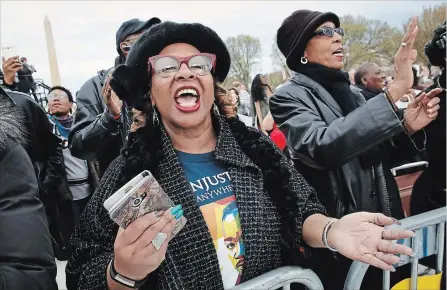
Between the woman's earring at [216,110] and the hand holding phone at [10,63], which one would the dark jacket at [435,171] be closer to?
the woman's earring at [216,110]

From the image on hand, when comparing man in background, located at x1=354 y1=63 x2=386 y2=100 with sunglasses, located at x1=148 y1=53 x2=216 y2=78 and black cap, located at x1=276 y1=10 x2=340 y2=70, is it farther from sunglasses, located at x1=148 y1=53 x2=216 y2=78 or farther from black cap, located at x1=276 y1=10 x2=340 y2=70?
sunglasses, located at x1=148 y1=53 x2=216 y2=78

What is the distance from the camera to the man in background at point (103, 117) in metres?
2.27

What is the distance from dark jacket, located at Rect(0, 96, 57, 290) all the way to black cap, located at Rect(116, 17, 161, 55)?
1439 millimetres

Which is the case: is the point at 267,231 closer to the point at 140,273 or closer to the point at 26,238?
the point at 140,273

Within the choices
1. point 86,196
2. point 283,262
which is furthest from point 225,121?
point 86,196

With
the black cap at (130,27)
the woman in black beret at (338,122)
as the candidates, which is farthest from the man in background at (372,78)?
the black cap at (130,27)

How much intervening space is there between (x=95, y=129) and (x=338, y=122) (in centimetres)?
135

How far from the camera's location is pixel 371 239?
1265 millimetres

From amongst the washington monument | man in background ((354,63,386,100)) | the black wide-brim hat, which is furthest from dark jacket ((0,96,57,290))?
the washington monument

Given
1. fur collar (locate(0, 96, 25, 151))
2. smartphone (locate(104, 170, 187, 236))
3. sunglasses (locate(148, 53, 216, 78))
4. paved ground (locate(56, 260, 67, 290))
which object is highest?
sunglasses (locate(148, 53, 216, 78))

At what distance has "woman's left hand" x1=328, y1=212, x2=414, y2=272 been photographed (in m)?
1.23

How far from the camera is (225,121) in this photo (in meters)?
1.72

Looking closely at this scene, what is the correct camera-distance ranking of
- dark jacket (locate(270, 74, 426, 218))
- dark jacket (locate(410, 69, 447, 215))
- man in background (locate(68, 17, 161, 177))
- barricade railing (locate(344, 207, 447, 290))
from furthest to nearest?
dark jacket (locate(410, 69, 447, 215)) < man in background (locate(68, 17, 161, 177)) < dark jacket (locate(270, 74, 426, 218)) < barricade railing (locate(344, 207, 447, 290))

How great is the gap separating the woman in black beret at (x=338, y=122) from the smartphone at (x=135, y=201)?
33.5 inches
